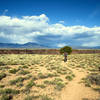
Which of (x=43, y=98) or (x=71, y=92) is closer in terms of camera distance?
(x=43, y=98)

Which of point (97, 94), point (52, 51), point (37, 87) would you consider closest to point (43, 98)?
point (37, 87)

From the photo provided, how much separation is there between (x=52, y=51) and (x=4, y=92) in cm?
4131

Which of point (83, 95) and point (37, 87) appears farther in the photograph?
point (37, 87)

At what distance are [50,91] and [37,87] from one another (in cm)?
112

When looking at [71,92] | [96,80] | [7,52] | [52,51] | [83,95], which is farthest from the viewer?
[52,51]

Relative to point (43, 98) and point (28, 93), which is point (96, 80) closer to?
point (43, 98)

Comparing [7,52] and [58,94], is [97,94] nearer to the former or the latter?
[58,94]

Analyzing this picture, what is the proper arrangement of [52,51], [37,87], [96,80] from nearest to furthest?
[37,87] → [96,80] → [52,51]

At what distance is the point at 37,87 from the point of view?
6.34 m

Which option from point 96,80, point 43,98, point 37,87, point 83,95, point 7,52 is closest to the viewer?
point 43,98

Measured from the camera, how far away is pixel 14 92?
5.52 m

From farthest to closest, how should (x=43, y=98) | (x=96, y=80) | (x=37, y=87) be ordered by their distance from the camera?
(x=96, y=80) → (x=37, y=87) → (x=43, y=98)

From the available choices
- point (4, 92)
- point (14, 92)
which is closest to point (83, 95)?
point (14, 92)

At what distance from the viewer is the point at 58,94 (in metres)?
5.38
